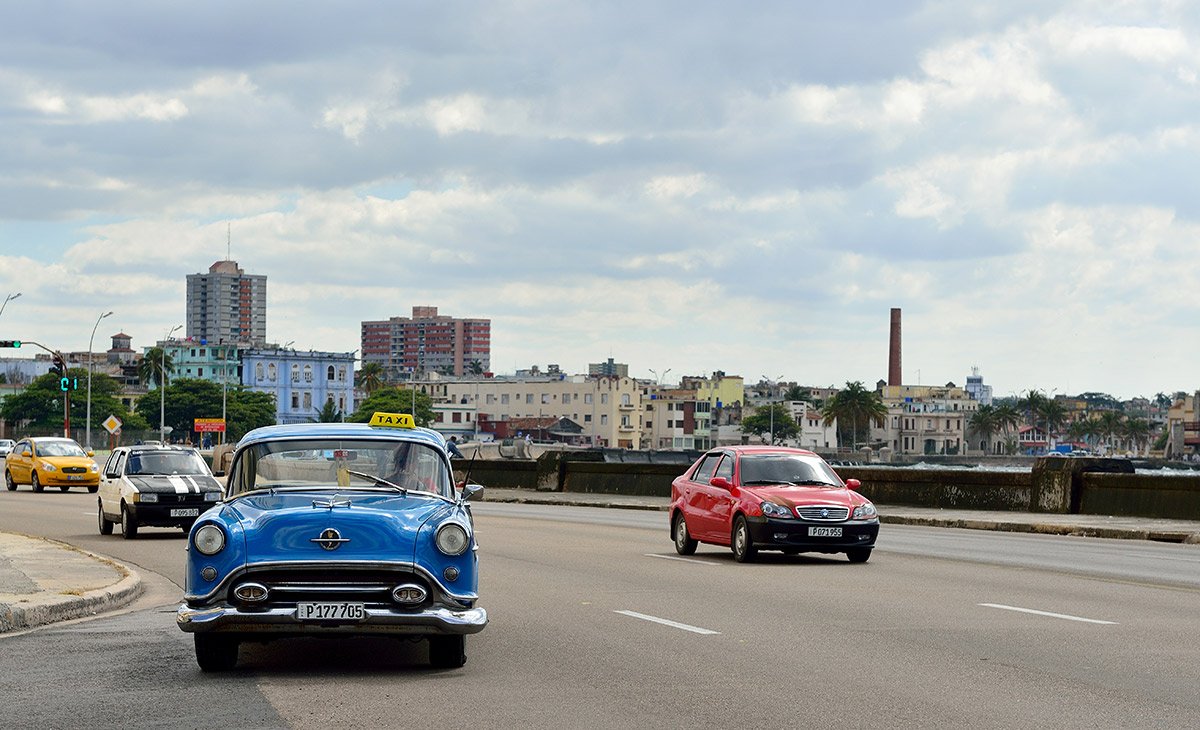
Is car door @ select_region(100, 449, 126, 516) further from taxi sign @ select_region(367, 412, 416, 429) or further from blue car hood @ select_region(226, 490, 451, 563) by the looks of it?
blue car hood @ select_region(226, 490, 451, 563)

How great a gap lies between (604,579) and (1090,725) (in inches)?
420

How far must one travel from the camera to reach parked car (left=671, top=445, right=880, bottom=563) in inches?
867

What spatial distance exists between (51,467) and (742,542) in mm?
34348

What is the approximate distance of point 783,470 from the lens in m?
23.4

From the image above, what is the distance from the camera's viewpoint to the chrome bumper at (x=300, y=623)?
11.0 metres

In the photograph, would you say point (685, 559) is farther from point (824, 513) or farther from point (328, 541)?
point (328, 541)

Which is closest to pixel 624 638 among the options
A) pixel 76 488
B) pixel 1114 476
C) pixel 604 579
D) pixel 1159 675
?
pixel 1159 675

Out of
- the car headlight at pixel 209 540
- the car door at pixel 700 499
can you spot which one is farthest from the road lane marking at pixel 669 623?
the car door at pixel 700 499

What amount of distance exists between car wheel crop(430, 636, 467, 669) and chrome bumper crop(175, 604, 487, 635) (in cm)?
41

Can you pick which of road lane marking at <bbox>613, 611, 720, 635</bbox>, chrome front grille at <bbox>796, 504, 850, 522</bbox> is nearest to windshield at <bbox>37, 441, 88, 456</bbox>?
chrome front grille at <bbox>796, 504, 850, 522</bbox>

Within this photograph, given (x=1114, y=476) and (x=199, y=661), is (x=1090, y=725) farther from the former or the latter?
(x=1114, y=476)

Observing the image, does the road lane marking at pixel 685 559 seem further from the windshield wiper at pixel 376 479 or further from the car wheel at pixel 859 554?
the windshield wiper at pixel 376 479

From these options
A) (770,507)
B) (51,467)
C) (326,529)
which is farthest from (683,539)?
(51,467)

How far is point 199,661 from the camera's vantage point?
11.5 metres
